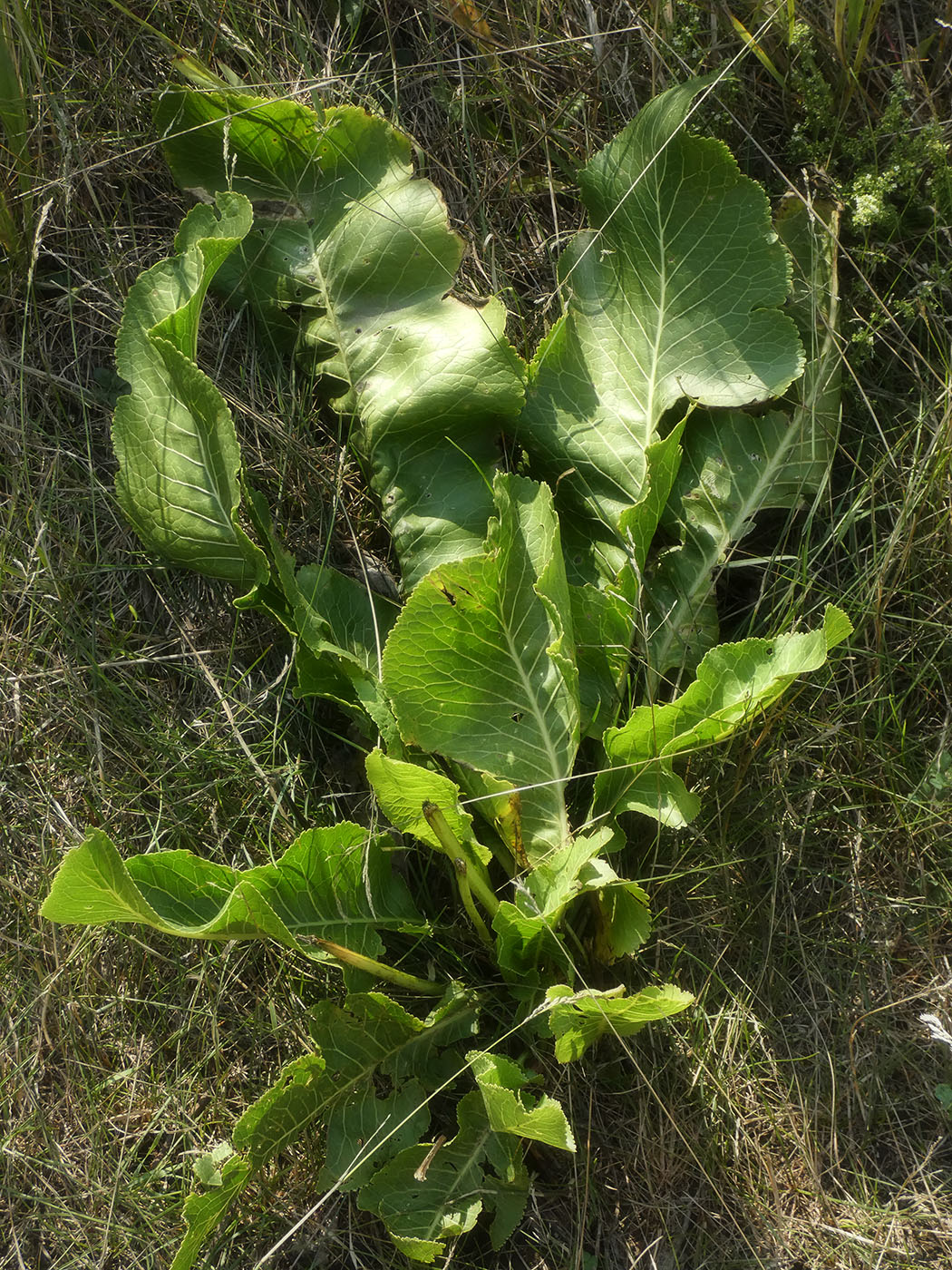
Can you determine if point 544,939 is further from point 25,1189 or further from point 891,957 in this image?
point 25,1189

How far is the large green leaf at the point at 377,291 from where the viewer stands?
1.91m

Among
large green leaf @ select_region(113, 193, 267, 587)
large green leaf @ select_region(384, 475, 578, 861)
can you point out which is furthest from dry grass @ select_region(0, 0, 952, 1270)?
large green leaf @ select_region(384, 475, 578, 861)

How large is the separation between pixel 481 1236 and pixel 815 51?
221 centimetres

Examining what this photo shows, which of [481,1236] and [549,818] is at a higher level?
[549,818]

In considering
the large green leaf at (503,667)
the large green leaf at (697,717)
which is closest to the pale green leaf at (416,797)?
the large green leaf at (503,667)

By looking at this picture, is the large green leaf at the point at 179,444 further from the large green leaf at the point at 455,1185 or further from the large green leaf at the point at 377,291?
the large green leaf at the point at 455,1185

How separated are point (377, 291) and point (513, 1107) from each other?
4.51 feet

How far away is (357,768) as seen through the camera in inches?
81.4

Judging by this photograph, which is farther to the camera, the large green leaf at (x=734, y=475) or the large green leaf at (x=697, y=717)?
the large green leaf at (x=734, y=475)

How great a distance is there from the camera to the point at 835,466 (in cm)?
210

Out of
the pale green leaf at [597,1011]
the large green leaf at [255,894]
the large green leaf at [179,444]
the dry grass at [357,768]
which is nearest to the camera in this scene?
the large green leaf at [255,894]

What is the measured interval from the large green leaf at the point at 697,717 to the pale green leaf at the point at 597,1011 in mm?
280

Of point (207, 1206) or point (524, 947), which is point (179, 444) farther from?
point (207, 1206)

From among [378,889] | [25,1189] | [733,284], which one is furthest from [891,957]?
[25,1189]
